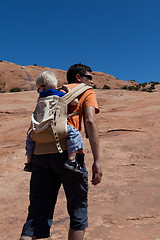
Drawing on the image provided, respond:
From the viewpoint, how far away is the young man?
190cm

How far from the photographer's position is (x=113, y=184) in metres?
4.39

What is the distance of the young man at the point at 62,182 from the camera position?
6.25ft

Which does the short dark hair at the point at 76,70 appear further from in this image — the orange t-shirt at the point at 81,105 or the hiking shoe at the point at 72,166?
the hiking shoe at the point at 72,166

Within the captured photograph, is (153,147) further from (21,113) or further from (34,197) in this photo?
(21,113)

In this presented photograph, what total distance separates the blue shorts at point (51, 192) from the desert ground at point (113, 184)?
0.86m

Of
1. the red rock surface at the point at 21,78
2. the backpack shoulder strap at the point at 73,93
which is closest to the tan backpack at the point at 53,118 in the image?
the backpack shoulder strap at the point at 73,93

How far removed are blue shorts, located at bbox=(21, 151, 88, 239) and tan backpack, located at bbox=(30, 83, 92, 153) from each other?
14 centimetres

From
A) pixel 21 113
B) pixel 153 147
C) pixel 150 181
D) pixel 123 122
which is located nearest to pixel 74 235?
pixel 150 181

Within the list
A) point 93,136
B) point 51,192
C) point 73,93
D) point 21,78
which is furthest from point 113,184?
point 21,78

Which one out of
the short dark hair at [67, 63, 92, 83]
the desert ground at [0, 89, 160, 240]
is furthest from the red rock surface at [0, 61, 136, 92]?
the short dark hair at [67, 63, 92, 83]

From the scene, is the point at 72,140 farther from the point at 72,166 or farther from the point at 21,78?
the point at 21,78

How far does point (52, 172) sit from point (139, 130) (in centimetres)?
665

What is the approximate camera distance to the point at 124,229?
9.23ft

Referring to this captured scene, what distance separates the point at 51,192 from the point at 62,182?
16 cm
